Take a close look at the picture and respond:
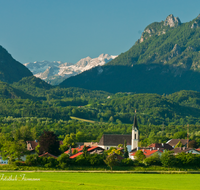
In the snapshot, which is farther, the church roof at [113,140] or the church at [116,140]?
the church roof at [113,140]

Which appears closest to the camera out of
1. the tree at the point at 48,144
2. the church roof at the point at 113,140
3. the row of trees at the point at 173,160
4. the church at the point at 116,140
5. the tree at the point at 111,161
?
the tree at the point at 111,161

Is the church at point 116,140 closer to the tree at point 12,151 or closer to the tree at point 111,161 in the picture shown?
the tree at point 12,151

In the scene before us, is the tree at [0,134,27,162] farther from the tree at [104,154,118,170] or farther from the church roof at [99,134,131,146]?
the church roof at [99,134,131,146]

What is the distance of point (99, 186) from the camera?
203ft

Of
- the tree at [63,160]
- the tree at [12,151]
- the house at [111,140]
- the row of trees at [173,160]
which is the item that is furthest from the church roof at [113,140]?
the tree at [63,160]

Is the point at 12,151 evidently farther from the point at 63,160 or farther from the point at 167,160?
the point at 167,160

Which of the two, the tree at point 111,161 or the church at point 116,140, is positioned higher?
the church at point 116,140

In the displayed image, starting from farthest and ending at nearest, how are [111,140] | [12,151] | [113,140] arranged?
[113,140], [111,140], [12,151]

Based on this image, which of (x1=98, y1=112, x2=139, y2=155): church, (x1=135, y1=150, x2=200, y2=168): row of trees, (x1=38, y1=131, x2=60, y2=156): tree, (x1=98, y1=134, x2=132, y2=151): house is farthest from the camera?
(x1=98, y1=134, x2=132, y2=151): house

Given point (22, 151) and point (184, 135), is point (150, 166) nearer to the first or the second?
point (22, 151)

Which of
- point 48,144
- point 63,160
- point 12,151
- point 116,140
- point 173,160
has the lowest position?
point 173,160

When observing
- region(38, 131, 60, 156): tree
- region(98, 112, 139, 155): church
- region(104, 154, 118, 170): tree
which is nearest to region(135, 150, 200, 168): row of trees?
region(104, 154, 118, 170): tree

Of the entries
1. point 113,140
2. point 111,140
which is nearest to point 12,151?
point 111,140

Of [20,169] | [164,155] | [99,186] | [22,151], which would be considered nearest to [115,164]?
[164,155]
